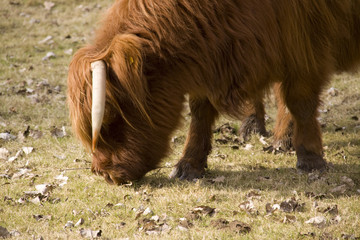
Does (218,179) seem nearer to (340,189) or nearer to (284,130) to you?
(340,189)

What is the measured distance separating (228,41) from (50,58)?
6.57m

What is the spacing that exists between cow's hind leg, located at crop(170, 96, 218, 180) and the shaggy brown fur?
0.65m

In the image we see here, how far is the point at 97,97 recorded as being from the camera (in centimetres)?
406

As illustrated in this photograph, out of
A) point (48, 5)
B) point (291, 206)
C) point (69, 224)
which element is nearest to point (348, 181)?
point (291, 206)

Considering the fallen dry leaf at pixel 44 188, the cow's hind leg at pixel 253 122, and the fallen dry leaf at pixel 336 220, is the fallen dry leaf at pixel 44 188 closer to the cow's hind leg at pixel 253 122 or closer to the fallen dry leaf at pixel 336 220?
the fallen dry leaf at pixel 336 220

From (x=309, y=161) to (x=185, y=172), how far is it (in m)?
1.31

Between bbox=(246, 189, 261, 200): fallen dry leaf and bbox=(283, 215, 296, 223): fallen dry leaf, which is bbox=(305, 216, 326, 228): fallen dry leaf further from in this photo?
bbox=(246, 189, 261, 200): fallen dry leaf

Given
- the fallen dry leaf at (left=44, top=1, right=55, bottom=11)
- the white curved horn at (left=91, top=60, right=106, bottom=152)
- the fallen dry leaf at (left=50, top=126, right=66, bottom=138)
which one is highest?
the fallen dry leaf at (left=44, top=1, right=55, bottom=11)

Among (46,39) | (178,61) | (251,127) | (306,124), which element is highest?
(178,61)

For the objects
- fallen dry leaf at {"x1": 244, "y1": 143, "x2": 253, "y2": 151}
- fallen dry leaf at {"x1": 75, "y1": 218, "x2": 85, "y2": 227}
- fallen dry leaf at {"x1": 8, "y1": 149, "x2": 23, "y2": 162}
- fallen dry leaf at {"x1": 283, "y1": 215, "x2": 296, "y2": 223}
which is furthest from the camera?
fallen dry leaf at {"x1": 244, "y1": 143, "x2": 253, "y2": 151}

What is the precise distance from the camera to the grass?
409cm

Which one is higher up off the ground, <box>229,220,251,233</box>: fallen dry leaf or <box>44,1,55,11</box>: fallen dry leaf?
<box>44,1,55,11</box>: fallen dry leaf

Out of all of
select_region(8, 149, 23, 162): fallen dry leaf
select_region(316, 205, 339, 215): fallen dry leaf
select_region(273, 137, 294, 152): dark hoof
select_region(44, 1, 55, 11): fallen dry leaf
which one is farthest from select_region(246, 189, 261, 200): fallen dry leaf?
Result: select_region(44, 1, 55, 11): fallen dry leaf

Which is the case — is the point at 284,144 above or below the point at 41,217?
below
